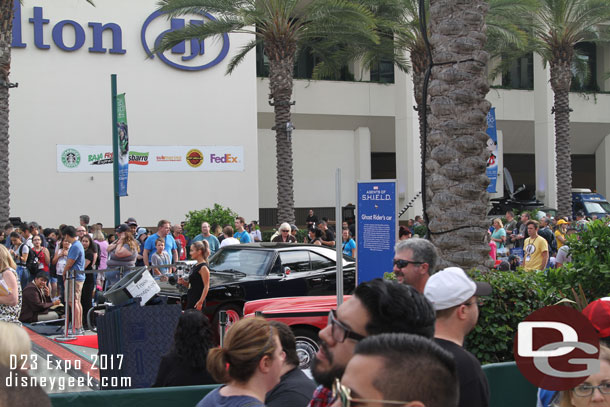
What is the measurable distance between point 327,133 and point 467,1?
2976cm

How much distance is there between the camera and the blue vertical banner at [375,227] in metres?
7.89

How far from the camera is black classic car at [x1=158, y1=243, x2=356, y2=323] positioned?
1102cm

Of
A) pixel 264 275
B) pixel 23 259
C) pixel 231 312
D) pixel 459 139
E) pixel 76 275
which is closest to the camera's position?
pixel 459 139

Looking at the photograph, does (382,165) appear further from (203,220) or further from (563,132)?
(203,220)

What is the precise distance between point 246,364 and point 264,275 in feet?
26.4

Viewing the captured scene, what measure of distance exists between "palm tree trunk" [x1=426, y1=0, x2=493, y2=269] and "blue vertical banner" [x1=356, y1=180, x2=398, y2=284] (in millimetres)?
440

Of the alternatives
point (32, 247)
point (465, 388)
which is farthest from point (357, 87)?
point (465, 388)

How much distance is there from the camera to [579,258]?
704 cm

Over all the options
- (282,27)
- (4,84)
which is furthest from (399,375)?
(282,27)

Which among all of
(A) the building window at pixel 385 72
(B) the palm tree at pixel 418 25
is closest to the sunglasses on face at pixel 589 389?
(B) the palm tree at pixel 418 25

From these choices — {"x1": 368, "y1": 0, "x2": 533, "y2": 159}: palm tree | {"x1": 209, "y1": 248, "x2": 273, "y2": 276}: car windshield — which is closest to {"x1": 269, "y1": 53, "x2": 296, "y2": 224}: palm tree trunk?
{"x1": 368, "y1": 0, "x2": 533, "y2": 159}: palm tree

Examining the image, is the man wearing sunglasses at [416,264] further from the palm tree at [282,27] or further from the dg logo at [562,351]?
the palm tree at [282,27]

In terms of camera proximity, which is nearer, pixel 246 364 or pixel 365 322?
pixel 365 322

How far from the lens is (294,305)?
9.26 meters
